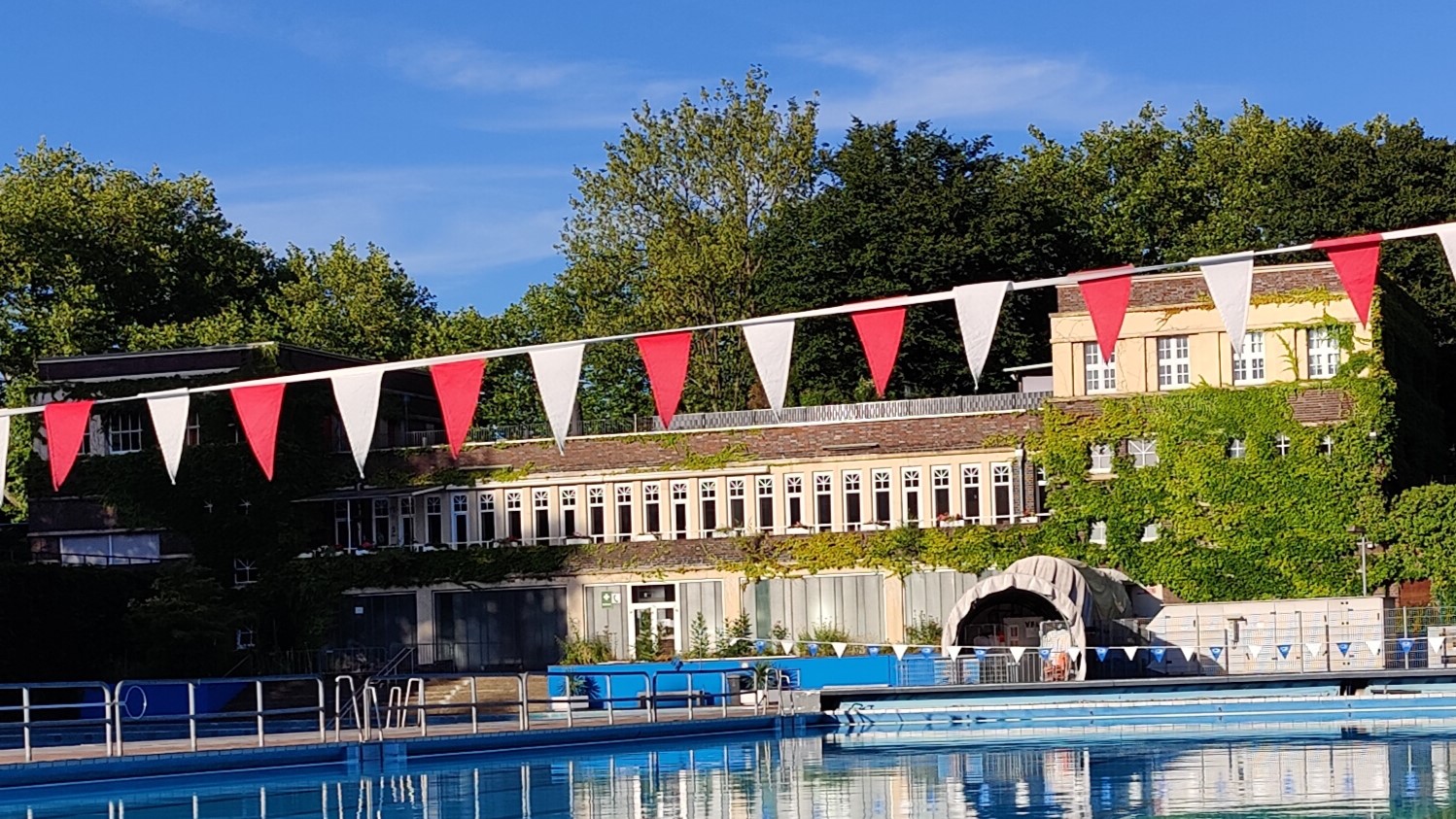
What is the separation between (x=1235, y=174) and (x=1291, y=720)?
3032 cm

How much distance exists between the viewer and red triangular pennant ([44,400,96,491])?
2852 centimetres

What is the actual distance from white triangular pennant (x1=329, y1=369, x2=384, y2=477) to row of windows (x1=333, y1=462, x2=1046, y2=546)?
85.8ft

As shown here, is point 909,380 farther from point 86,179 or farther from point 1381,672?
point 86,179

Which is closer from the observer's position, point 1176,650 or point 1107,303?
point 1107,303

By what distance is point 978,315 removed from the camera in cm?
2295

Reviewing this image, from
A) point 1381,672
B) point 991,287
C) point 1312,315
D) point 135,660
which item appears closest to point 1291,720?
point 1381,672

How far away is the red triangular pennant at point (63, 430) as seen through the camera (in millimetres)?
28516

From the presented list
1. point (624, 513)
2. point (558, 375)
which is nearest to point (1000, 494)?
point (624, 513)

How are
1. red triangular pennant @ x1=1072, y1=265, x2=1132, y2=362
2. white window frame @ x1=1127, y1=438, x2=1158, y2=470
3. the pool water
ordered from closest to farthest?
red triangular pennant @ x1=1072, y1=265, x2=1132, y2=362
the pool water
white window frame @ x1=1127, y1=438, x2=1158, y2=470

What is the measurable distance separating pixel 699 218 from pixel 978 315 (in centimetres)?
3964

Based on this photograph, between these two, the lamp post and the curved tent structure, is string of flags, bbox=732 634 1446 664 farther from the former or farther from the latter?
the lamp post

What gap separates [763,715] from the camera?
37875mm

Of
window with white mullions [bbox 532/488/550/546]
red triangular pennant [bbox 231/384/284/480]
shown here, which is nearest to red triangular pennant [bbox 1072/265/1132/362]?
red triangular pennant [bbox 231/384/284/480]

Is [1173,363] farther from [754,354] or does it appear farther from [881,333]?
[754,354]
